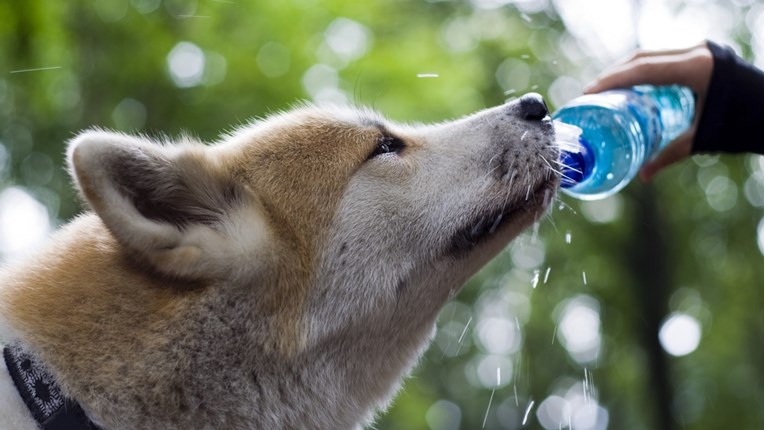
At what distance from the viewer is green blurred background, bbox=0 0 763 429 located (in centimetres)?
1090

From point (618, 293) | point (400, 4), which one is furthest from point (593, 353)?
point (400, 4)

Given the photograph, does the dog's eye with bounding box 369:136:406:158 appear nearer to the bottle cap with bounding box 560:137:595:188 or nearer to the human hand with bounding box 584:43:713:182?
the bottle cap with bounding box 560:137:595:188

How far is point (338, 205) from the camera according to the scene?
3.84 meters

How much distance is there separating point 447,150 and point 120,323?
165cm

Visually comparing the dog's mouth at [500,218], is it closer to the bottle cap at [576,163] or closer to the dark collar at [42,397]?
the bottle cap at [576,163]

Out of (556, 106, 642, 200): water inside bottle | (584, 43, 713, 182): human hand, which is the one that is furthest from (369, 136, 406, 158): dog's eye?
(584, 43, 713, 182): human hand

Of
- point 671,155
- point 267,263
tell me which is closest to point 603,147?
point 671,155

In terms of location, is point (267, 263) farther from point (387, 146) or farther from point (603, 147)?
point (603, 147)

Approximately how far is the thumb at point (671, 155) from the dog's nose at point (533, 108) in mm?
1138

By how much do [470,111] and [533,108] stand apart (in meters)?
9.77

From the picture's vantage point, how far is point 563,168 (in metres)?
4.16

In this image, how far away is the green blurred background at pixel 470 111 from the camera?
35.8ft

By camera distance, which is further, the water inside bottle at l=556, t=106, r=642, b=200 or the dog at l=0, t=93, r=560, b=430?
the water inside bottle at l=556, t=106, r=642, b=200

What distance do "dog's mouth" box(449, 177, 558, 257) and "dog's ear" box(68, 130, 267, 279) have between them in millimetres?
872
